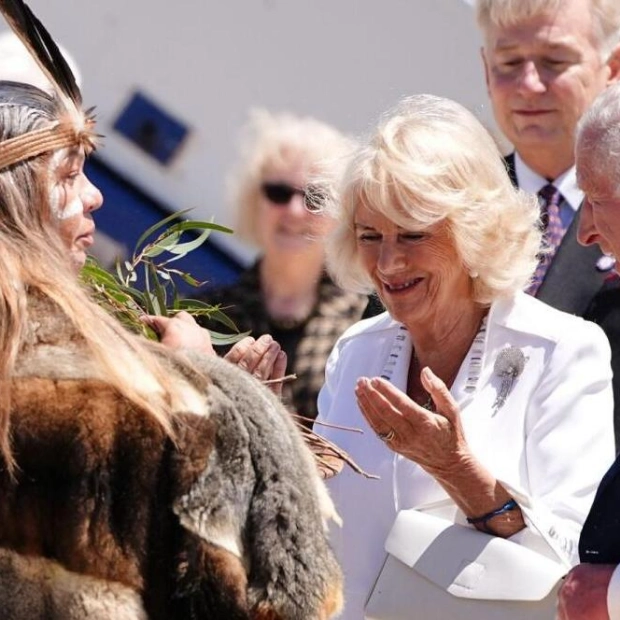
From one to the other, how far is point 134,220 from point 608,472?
9.07 ft

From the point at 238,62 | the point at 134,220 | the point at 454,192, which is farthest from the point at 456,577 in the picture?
the point at 238,62

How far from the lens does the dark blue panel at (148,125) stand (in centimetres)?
563

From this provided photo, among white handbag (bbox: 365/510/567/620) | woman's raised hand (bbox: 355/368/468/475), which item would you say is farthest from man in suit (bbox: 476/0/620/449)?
white handbag (bbox: 365/510/567/620)

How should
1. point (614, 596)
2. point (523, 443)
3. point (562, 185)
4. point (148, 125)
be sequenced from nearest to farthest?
point (614, 596) → point (523, 443) → point (562, 185) → point (148, 125)

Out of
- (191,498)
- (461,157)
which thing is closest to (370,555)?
(461,157)

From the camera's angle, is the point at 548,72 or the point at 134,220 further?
the point at 134,220

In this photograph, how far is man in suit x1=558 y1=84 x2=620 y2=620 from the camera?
2967 millimetres

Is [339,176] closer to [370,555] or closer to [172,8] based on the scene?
[370,555]

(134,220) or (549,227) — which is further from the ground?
(549,227)

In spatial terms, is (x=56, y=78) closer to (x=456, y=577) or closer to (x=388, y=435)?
(x=388, y=435)

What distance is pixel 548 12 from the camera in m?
4.41

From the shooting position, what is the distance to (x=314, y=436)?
9.59ft

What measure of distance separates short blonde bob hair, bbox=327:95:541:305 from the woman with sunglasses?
28.5 inches

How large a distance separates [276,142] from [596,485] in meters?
1.70
